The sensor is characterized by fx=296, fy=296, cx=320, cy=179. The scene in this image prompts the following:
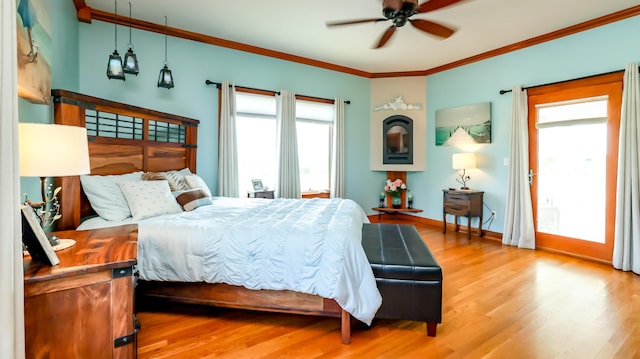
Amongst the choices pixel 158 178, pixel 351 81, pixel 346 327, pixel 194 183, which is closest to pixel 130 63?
pixel 158 178

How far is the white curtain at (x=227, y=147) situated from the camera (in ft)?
13.9

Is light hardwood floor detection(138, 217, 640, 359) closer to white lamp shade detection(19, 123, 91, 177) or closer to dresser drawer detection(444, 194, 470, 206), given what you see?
white lamp shade detection(19, 123, 91, 177)

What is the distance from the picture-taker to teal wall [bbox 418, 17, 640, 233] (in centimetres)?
355

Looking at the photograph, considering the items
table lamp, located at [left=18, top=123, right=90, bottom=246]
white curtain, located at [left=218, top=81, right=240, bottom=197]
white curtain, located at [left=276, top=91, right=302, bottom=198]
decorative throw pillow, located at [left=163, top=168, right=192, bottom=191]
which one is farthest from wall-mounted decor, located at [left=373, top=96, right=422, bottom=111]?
table lamp, located at [left=18, top=123, right=90, bottom=246]

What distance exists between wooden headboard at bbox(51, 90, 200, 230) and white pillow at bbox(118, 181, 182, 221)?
1.15 feet

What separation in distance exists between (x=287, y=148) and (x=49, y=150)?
353cm

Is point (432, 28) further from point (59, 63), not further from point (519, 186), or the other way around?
point (59, 63)

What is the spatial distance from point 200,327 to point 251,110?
10.8ft

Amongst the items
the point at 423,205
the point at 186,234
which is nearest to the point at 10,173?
the point at 186,234

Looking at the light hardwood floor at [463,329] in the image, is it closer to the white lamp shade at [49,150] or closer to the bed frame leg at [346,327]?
the bed frame leg at [346,327]

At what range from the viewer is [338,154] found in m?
5.41

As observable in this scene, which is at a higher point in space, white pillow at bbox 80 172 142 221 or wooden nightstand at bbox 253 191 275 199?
white pillow at bbox 80 172 142 221

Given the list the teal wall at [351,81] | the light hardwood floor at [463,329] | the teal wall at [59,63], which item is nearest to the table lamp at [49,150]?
the teal wall at [59,63]

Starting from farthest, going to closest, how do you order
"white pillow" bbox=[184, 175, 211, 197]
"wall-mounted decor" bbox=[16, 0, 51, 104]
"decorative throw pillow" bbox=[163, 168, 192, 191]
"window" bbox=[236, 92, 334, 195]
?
"window" bbox=[236, 92, 334, 195], "white pillow" bbox=[184, 175, 211, 197], "decorative throw pillow" bbox=[163, 168, 192, 191], "wall-mounted decor" bbox=[16, 0, 51, 104]
